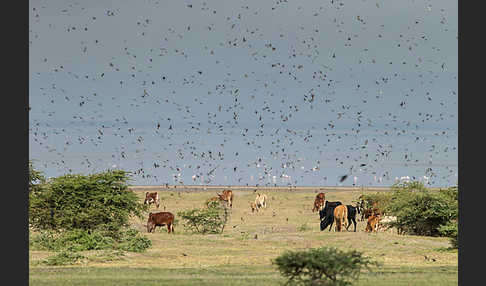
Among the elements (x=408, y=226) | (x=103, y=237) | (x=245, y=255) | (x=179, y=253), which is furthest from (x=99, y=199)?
(x=408, y=226)

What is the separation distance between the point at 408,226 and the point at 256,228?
15113 millimetres

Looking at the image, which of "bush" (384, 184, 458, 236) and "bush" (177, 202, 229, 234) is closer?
"bush" (384, 184, 458, 236)

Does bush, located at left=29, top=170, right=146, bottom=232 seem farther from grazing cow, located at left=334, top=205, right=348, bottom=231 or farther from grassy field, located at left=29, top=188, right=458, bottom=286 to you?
grazing cow, located at left=334, top=205, right=348, bottom=231

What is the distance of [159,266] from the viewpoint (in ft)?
130

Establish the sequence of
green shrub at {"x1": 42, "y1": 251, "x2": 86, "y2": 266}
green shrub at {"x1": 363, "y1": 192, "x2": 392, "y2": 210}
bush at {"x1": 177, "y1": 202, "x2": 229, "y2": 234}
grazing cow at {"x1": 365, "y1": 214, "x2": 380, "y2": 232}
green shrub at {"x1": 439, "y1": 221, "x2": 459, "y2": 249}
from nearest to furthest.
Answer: green shrub at {"x1": 42, "y1": 251, "x2": 86, "y2": 266}, green shrub at {"x1": 439, "y1": 221, "x2": 459, "y2": 249}, grazing cow at {"x1": 365, "y1": 214, "x2": 380, "y2": 232}, bush at {"x1": 177, "y1": 202, "x2": 229, "y2": 234}, green shrub at {"x1": 363, "y1": 192, "x2": 392, "y2": 210}

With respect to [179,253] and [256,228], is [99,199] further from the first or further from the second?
[256,228]

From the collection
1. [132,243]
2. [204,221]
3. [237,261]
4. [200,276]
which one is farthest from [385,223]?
[200,276]

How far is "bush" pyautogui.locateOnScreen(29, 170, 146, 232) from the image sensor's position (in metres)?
49.7

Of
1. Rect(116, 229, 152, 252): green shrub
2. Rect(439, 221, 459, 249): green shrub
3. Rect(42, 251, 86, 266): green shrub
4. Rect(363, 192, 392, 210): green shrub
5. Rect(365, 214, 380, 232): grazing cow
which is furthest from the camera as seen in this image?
Rect(363, 192, 392, 210): green shrub

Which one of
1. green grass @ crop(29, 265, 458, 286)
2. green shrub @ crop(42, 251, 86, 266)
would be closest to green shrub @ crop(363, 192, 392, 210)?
green grass @ crop(29, 265, 458, 286)

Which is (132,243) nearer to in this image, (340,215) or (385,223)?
(340,215)

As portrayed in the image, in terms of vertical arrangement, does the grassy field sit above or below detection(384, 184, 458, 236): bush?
below

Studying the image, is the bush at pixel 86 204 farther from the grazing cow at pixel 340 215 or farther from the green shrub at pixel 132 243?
the grazing cow at pixel 340 215

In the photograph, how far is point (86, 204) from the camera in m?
49.9
